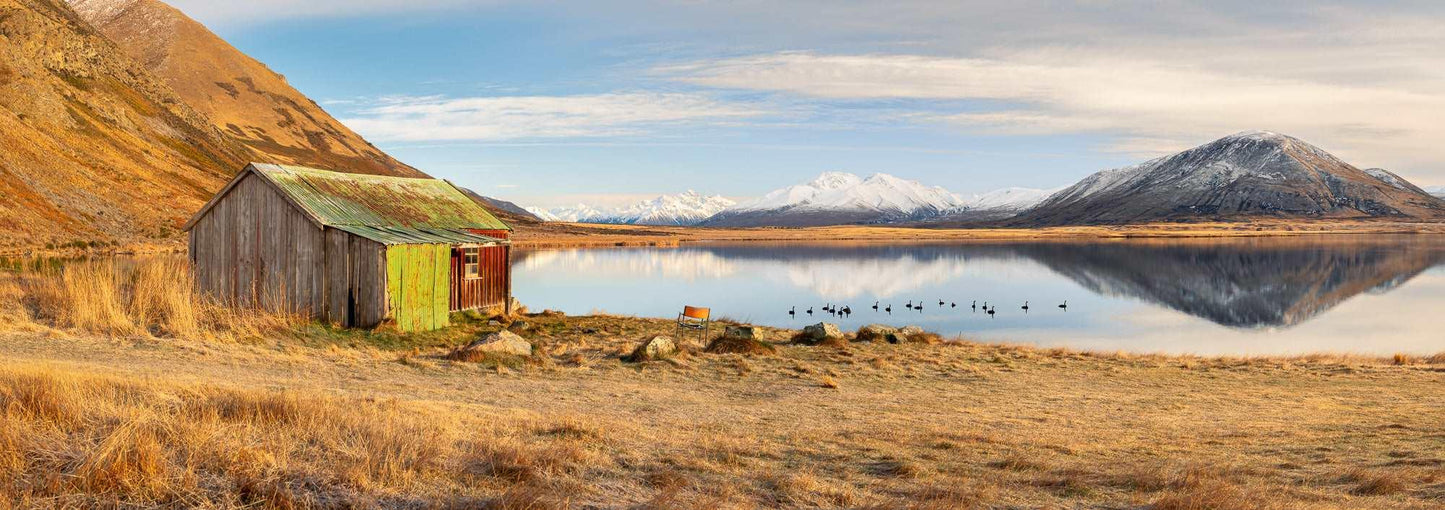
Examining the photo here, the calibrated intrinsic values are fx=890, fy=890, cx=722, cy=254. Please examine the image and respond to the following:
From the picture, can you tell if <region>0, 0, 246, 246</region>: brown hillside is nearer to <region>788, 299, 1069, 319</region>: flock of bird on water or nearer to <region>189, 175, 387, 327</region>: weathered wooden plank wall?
<region>189, 175, 387, 327</region>: weathered wooden plank wall

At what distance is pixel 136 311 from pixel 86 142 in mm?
70772

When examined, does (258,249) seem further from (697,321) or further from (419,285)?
(697,321)

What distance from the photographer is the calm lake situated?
36094 mm

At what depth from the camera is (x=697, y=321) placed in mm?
28781

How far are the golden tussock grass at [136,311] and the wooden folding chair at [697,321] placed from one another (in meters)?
10.3

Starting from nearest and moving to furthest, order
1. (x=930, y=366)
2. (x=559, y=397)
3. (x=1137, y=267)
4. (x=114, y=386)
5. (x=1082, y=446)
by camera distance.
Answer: (x=114, y=386)
(x=1082, y=446)
(x=559, y=397)
(x=930, y=366)
(x=1137, y=267)

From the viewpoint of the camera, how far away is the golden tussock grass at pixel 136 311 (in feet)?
66.9

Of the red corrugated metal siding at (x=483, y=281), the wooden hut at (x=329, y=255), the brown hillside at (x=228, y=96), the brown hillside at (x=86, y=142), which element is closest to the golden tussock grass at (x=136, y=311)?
the wooden hut at (x=329, y=255)

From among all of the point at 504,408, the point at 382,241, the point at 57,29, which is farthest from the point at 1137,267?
the point at 57,29

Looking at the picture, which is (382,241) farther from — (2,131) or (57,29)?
(57,29)

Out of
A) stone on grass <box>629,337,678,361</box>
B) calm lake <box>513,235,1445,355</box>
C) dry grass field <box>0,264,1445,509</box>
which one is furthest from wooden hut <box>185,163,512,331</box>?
calm lake <box>513,235,1445,355</box>

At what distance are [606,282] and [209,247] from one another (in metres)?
33.1

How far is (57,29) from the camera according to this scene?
105 m

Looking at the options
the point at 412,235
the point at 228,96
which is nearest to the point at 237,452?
the point at 412,235
